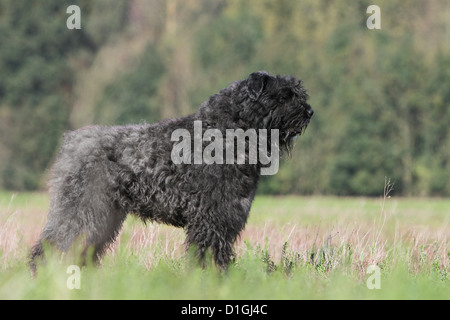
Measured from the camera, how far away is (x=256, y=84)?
6.91 metres

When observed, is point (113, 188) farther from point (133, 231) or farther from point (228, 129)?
point (133, 231)

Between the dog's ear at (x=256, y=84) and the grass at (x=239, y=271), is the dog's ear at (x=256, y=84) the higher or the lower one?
the higher one

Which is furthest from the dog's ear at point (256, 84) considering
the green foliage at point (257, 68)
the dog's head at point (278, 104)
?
the green foliage at point (257, 68)

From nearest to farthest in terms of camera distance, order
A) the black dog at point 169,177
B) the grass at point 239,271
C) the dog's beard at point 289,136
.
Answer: the grass at point 239,271, the black dog at point 169,177, the dog's beard at point 289,136

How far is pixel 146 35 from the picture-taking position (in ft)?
130

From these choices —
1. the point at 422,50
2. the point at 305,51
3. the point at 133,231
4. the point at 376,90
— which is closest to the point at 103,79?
the point at 305,51

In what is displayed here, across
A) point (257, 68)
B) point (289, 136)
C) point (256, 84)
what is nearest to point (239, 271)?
point (289, 136)

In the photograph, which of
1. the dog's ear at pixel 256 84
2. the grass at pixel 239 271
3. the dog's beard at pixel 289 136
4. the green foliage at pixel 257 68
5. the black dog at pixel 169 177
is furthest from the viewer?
the green foliage at pixel 257 68

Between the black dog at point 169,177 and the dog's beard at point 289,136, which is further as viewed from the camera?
the dog's beard at point 289,136

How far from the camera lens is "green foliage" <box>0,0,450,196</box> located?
102 ft

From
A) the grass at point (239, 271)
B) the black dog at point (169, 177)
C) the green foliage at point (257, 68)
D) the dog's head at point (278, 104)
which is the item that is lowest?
the grass at point (239, 271)

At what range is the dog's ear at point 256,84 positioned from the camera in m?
6.89

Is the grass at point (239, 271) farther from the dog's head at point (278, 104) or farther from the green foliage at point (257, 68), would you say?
the green foliage at point (257, 68)

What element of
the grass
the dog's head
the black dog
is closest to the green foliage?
the grass
